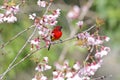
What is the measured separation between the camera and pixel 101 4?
7027 mm

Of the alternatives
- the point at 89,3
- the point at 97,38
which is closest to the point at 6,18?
the point at 97,38

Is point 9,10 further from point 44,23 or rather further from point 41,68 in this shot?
point 41,68

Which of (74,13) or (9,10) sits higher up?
(74,13)

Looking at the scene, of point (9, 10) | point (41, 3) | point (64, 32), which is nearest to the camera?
point (9, 10)

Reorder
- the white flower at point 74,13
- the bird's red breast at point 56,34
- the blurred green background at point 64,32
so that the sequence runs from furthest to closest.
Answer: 1. the white flower at point 74,13
2. the blurred green background at point 64,32
3. the bird's red breast at point 56,34

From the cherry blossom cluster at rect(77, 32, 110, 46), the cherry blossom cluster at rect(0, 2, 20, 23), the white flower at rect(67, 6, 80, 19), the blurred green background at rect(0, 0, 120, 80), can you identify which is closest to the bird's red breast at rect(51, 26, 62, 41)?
the cherry blossom cluster at rect(77, 32, 110, 46)

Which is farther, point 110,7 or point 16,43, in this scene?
point 110,7

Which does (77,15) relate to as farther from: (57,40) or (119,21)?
(57,40)

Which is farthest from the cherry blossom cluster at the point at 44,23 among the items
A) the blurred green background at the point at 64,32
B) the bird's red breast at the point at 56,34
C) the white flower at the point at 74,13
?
the white flower at the point at 74,13

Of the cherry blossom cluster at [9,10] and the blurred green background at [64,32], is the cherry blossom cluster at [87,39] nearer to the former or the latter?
the cherry blossom cluster at [9,10]

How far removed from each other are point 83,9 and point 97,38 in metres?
4.26

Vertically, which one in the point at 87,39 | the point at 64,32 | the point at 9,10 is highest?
the point at 64,32

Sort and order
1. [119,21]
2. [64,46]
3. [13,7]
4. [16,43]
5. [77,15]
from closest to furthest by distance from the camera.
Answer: [13,7], [16,43], [64,46], [77,15], [119,21]

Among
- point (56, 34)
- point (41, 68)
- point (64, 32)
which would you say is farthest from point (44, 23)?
point (64, 32)
